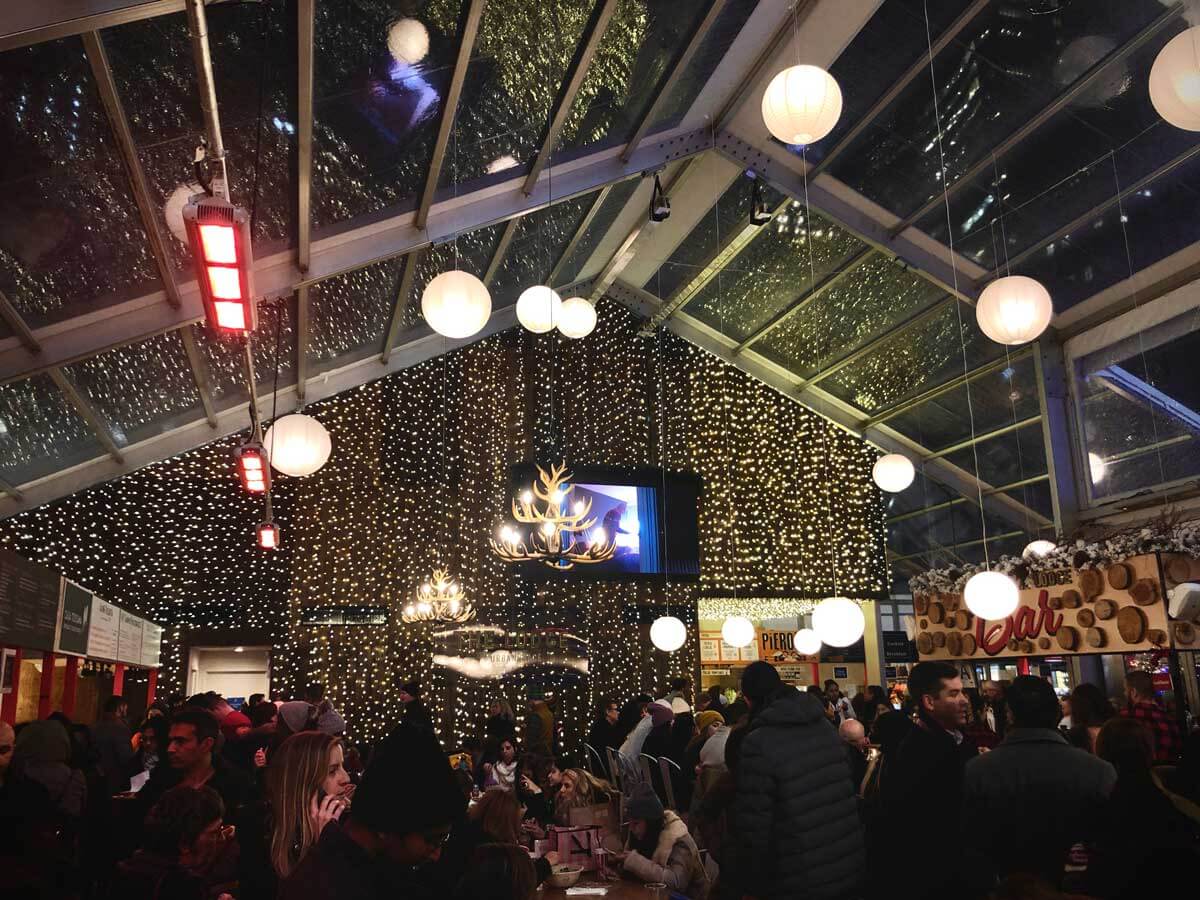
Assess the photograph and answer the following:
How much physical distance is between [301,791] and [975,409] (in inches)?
443

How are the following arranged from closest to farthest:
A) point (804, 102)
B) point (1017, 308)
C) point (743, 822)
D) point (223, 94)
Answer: point (743, 822)
point (223, 94)
point (804, 102)
point (1017, 308)

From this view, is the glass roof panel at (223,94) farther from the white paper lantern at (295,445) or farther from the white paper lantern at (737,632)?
the white paper lantern at (737,632)

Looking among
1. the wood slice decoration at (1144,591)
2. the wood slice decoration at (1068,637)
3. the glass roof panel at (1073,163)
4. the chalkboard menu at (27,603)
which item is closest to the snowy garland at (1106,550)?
the wood slice decoration at (1144,591)

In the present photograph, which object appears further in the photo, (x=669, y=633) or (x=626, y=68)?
(x=669, y=633)

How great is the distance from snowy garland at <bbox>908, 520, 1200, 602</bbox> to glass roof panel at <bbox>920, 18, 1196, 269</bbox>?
127 inches

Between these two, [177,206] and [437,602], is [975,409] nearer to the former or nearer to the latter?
[437,602]

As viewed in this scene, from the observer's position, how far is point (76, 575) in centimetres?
952

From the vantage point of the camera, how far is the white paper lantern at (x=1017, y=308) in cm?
624

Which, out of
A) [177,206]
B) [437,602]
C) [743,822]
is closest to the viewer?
[743,822]

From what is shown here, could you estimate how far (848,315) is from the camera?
1181 centimetres

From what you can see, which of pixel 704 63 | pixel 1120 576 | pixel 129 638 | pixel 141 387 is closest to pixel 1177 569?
pixel 1120 576

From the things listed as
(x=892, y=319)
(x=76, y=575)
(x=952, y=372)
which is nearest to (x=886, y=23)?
(x=892, y=319)

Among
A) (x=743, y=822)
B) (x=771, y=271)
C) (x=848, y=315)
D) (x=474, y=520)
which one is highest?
(x=771, y=271)

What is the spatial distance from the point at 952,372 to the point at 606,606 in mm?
5469
